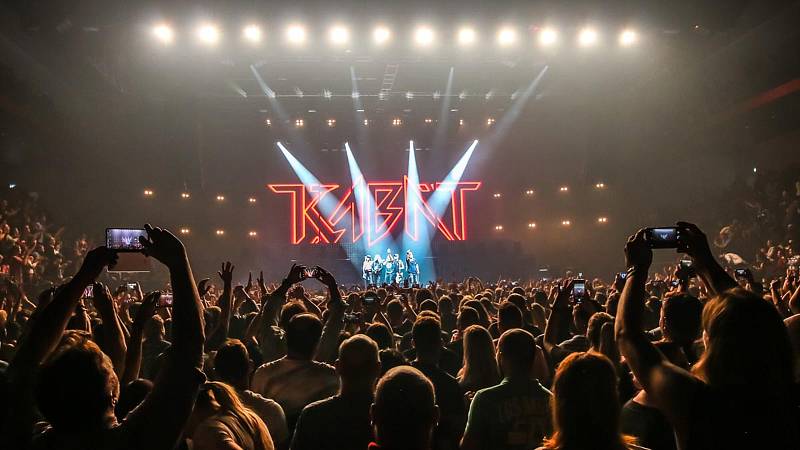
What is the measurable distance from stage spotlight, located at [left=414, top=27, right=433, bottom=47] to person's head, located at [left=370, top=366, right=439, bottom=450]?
16.6m

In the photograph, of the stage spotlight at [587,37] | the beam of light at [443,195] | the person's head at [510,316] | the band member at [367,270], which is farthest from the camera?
the beam of light at [443,195]

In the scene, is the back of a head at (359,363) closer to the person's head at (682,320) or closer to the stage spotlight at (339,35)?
the person's head at (682,320)

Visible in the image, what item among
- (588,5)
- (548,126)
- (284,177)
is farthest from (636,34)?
(284,177)

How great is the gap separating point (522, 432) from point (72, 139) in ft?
84.7

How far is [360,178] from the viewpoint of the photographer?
109ft

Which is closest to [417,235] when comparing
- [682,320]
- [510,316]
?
[510,316]

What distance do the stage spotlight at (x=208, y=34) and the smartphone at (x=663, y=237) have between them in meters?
16.5

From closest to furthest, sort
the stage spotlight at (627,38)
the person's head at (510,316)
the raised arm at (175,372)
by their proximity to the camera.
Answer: the raised arm at (175,372) → the person's head at (510,316) → the stage spotlight at (627,38)

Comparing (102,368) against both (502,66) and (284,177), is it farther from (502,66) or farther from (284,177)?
(284,177)

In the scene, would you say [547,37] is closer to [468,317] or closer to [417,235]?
[417,235]

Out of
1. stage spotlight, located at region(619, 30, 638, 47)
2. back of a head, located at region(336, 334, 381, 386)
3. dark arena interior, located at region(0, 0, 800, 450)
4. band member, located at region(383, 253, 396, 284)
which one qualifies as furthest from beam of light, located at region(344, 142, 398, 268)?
back of a head, located at region(336, 334, 381, 386)

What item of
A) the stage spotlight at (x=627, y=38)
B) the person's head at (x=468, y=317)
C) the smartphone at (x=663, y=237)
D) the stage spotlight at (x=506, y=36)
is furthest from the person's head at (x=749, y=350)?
the stage spotlight at (x=627, y=38)

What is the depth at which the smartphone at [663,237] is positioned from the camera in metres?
2.90

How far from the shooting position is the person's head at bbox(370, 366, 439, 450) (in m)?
2.08
